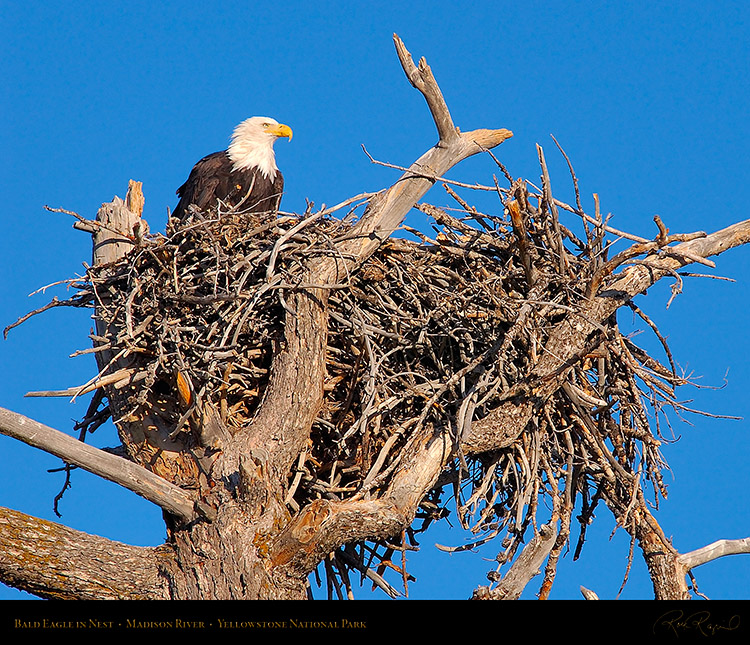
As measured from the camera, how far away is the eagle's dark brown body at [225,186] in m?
8.00

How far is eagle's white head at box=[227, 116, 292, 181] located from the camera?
842 centimetres

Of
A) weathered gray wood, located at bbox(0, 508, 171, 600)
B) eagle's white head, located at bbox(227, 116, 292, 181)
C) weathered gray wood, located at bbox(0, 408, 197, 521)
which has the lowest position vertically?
weathered gray wood, located at bbox(0, 508, 171, 600)

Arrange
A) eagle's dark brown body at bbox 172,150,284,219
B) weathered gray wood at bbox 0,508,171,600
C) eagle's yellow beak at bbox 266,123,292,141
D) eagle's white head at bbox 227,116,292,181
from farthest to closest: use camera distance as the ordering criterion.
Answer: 1. eagle's yellow beak at bbox 266,123,292,141
2. eagle's white head at bbox 227,116,292,181
3. eagle's dark brown body at bbox 172,150,284,219
4. weathered gray wood at bbox 0,508,171,600

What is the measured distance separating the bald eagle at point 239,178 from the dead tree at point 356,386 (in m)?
1.37

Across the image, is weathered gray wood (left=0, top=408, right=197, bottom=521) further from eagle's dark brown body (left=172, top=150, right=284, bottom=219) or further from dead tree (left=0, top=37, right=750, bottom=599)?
eagle's dark brown body (left=172, top=150, right=284, bottom=219)

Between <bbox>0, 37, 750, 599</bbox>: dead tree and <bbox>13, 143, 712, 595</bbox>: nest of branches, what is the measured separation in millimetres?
17

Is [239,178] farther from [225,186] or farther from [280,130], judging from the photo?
[280,130]

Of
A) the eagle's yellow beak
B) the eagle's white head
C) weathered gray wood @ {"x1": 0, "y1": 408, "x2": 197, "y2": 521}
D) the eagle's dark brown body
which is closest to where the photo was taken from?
weathered gray wood @ {"x1": 0, "y1": 408, "x2": 197, "y2": 521}

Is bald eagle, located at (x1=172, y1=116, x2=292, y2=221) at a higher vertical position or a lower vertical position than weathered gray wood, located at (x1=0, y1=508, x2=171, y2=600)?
higher

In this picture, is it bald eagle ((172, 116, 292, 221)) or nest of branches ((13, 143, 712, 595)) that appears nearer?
nest of branches ((13, 143, 712, 595))
